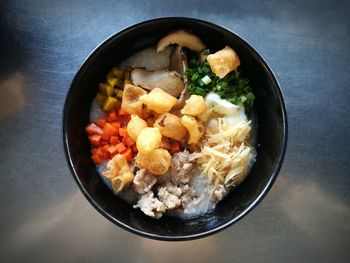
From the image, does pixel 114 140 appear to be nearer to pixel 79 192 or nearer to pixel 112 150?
pixel 112 150

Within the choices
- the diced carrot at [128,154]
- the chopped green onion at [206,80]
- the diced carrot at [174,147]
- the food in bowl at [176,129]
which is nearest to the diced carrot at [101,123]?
the food in bowl at [176,129]

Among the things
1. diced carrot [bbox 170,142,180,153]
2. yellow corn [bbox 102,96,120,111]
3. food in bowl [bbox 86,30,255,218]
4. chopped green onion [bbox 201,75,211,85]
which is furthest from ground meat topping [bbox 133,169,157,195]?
chopped green onion [bbox 201,75,211,85]

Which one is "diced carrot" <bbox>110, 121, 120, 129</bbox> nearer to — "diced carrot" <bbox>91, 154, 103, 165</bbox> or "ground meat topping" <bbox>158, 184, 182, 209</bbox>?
"diced carrot" <bbox>91, 154, 103, 165</bbox>

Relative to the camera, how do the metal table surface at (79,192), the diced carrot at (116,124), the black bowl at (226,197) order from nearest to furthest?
the black bowl at (226,197) < the diced carrot at (116,124) < the metal table surface at (79,192)

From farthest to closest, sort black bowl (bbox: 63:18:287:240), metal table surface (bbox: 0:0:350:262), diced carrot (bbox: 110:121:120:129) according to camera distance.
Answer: metal table surface (bbox: 0:0:350:262) < diced carrot (bbox: 110:121:120:129) < black bowl (bbox: 63:18:287:240)

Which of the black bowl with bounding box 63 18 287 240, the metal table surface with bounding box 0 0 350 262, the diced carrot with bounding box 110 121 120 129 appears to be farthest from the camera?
the metal table surface with bounding box 0 0 350 262

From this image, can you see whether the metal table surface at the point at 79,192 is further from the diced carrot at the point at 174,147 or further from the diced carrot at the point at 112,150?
the diced carrot at the point at 174,147

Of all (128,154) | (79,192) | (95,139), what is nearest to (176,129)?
(128,154)

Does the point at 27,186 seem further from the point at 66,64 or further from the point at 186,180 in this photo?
the point at 186,180
